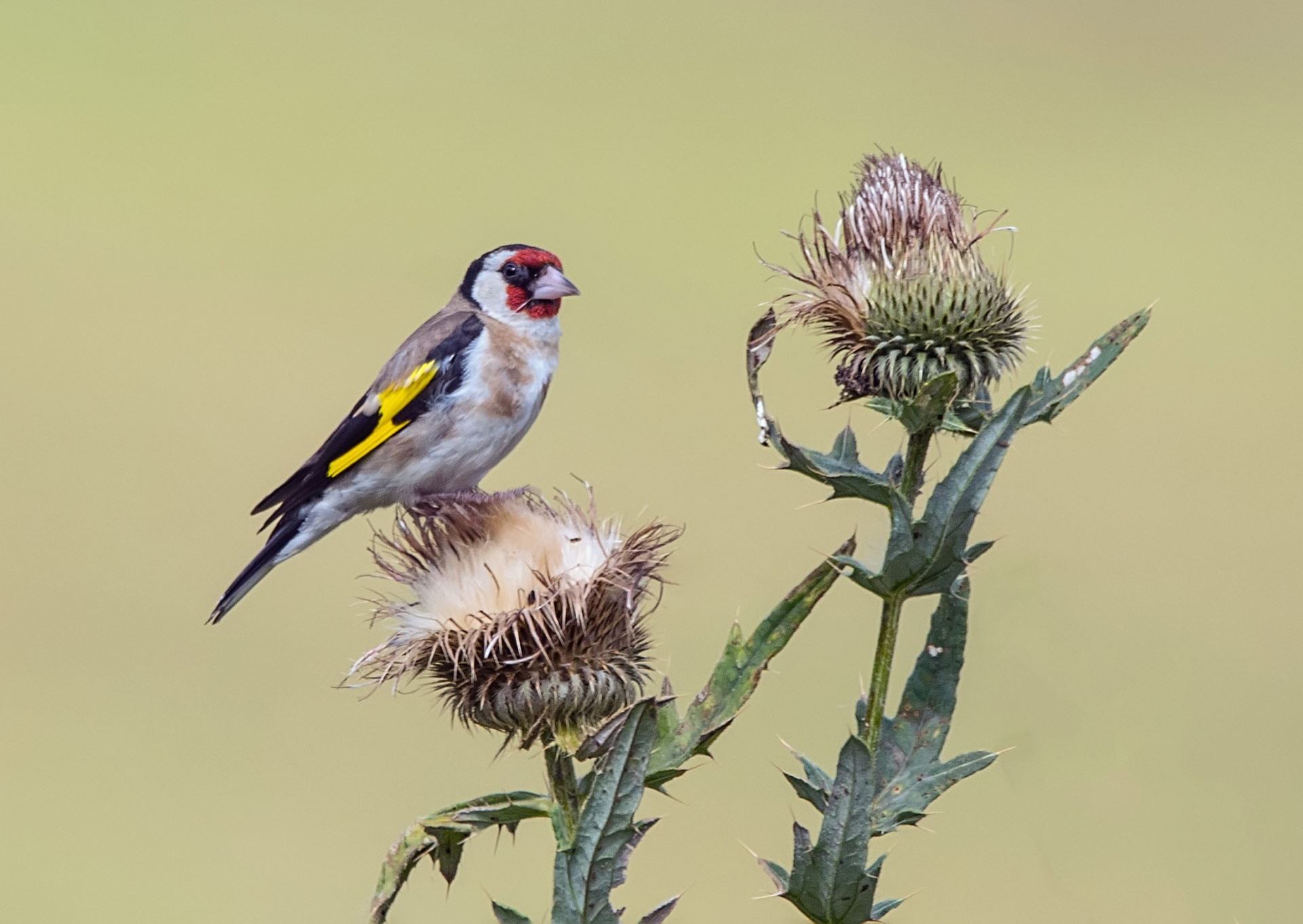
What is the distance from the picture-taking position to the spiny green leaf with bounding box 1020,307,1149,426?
2580 millimetres

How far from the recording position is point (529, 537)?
308 centimetres

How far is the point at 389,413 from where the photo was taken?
15.2 ft

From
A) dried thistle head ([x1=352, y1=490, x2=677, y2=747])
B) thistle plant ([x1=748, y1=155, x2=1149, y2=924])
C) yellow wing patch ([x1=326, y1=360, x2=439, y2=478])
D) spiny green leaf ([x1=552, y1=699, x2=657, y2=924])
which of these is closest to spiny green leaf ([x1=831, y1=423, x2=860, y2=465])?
thistle plant ([x1=748, y1=155, x2=1149, y2=924])

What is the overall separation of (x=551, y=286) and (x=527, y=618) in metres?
2.14

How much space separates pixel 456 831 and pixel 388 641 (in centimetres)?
51

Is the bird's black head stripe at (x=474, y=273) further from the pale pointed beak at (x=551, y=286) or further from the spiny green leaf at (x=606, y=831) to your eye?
the spiny green leaf at (x=606, y=831)

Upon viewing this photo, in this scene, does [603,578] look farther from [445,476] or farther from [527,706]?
[445,476]

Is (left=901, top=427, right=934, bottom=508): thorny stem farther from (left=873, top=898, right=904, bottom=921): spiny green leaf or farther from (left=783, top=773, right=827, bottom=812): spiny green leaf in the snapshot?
(left=873, top=898, right=904, bottom=921): spiny green leaf

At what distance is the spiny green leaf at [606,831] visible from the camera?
8.07 feet

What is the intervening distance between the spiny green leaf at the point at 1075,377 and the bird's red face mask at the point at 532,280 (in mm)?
2473

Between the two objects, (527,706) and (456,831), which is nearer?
(456,831)

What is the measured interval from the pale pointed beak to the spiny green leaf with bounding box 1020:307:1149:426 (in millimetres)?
2386

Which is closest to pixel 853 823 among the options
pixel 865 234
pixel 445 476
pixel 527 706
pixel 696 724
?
pixel 696 724

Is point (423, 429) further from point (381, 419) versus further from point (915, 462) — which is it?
point (915, 462)
